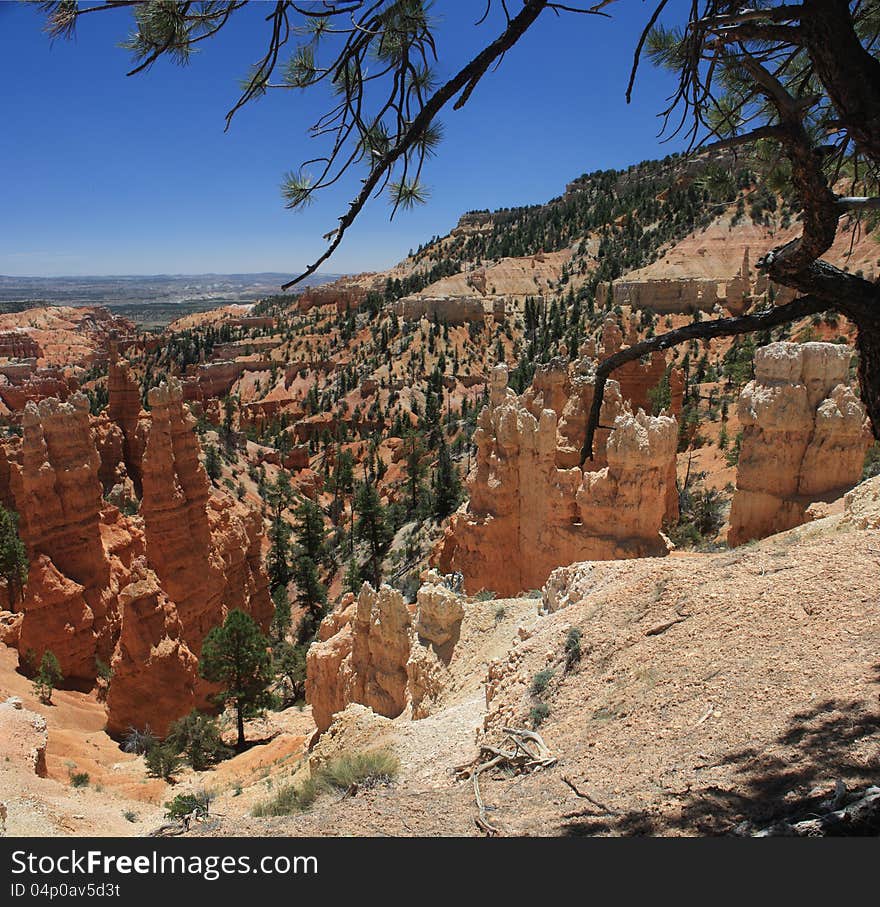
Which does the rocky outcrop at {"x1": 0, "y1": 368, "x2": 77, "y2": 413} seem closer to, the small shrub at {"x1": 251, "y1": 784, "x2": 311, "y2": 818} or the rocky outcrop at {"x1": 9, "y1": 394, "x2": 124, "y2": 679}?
the rocky outcrop at {"x1": 9, "y1": 394, "x2": 124, "y2": 679}

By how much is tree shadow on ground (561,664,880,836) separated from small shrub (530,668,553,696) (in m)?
2.25

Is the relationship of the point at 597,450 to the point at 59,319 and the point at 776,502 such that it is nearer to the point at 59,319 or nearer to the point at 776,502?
the point at 776,502

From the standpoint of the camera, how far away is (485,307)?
254ft

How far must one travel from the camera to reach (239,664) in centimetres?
1609

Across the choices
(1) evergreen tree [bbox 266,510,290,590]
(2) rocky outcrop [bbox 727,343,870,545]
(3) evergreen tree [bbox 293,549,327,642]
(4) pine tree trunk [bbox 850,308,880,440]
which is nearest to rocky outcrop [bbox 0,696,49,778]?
(4) pine tree trunk [bbox 850,308,880,440]

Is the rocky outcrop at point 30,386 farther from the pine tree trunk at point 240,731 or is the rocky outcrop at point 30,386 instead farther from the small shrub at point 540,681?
the small shrub at point 540,681

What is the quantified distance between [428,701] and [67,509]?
13.7 meters

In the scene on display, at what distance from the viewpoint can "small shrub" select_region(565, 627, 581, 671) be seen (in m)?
6.42

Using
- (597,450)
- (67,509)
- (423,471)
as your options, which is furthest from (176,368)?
(597,450)

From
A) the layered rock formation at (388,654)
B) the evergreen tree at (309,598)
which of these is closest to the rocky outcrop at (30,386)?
the evergreen tree at (309,598)

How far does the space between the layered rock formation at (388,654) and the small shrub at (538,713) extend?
2.96 metres

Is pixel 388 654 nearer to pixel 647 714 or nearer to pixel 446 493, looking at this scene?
pixel 647 714

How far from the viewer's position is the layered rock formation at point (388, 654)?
9570 millimetres

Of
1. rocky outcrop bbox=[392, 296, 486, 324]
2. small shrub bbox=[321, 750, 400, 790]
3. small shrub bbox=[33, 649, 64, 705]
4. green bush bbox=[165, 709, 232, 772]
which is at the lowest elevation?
green bush bbox=[165, 709, 232, 772]
